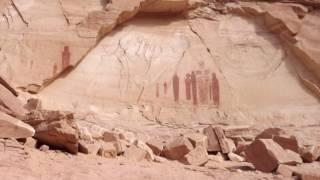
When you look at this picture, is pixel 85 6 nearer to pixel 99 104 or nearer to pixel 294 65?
pixel 99 104

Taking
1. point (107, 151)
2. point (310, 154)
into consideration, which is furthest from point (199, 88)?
point (107, 151)

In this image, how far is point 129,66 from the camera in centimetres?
705

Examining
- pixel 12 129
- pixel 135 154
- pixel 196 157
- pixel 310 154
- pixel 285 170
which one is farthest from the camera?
pixel 310 154

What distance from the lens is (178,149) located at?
13.5 ft

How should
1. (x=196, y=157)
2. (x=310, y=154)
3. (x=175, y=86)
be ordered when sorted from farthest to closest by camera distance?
(x=175, y=86) < (x=310, y=154) < (x=196, y=157)

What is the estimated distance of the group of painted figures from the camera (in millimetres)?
6883

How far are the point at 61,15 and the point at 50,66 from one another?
80cm

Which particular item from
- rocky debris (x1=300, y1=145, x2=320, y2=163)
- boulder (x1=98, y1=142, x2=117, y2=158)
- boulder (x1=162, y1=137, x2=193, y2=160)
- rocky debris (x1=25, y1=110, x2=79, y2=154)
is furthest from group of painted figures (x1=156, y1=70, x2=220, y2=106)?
rocky debris (x1=25, y1=110, x2=79, y2=154)

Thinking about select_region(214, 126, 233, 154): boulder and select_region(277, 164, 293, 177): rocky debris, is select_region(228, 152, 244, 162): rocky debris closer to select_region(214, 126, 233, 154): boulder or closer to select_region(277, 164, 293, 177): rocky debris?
select_region(214, 126, 233, 154): boulder

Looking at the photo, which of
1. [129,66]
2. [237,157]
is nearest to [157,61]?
[129,66]

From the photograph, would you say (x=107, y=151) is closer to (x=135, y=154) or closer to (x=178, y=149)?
A: (x=135, y=154)

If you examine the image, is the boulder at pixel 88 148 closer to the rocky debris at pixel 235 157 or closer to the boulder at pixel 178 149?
the boulder at pixel 178 149

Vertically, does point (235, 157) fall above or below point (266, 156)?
below

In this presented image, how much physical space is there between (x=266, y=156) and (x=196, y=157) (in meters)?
0.61
